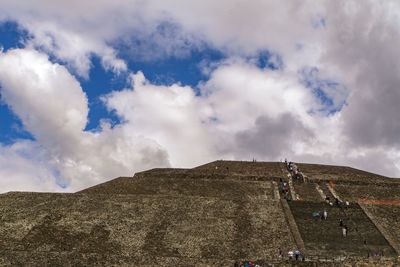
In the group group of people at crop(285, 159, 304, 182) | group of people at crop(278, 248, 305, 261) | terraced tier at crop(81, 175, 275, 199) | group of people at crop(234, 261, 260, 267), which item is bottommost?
group of people at crop(234, 261, 260, 267)

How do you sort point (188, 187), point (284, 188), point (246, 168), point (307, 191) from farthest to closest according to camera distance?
point (246, 168) < point (188, 187) < point (307, 191) < point (284, 188)

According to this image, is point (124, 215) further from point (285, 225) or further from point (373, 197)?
point (373, 197)

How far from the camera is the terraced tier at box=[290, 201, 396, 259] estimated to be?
92.8 ft

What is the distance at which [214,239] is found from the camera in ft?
96.8

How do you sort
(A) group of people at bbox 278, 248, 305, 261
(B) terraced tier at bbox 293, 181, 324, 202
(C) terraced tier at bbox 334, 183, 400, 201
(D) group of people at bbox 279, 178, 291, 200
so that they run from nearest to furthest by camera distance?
(A) group of people at bbox 278, 248, 305, 261 < (D) group of people at bbox 279, 178, 291, 200 < (B) terraced tier at bbox 293, 181, 324, 202 < (C) terraced tier at bbox 334, 183, 400, 201

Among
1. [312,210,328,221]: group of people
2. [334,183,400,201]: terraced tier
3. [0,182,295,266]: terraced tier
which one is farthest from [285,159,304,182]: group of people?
[312,210,328,221]: group of people

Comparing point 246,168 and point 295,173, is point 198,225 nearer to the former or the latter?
point 295,173

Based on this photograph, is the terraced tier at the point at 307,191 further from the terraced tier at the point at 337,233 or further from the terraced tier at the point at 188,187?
the terraced tier at the point at 337,233

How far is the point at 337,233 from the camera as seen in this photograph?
30.9 metres

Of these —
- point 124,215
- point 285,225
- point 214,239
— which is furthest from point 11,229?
point 285,225

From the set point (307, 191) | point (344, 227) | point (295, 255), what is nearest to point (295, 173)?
point (307, 191)

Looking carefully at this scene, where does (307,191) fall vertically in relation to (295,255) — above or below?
above

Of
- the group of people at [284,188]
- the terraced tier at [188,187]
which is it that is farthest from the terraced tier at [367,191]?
the terraced tier at [188,187]

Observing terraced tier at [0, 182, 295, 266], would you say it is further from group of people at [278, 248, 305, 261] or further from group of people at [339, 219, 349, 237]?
group of people at [339, 219, 349, 237]
